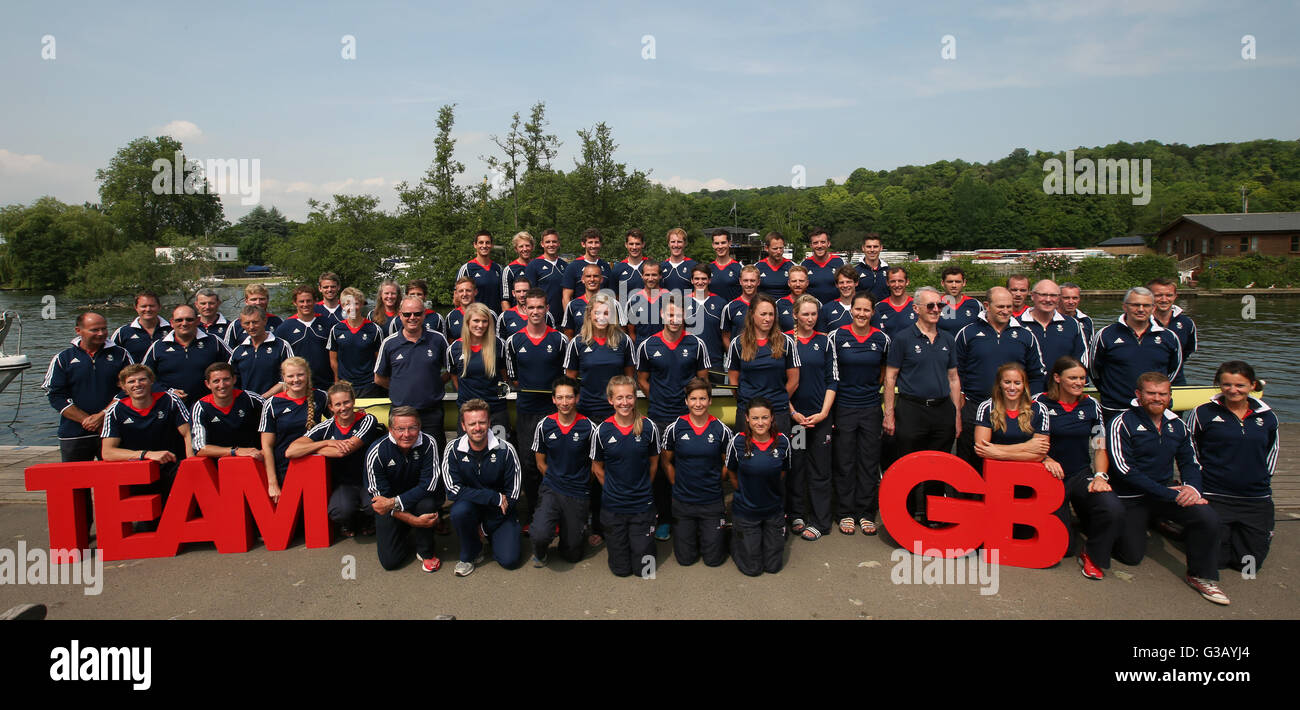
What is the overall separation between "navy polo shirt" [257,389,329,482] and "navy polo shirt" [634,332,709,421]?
3017mm

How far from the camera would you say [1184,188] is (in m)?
81.7

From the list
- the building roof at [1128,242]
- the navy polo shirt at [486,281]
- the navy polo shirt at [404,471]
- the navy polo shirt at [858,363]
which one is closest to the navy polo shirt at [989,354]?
the navy polo shirt at [858,363]

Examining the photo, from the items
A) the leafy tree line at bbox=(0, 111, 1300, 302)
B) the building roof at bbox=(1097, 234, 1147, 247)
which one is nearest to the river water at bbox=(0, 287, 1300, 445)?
the leafy tree line at bbox=(0, 111, 1300, 302)

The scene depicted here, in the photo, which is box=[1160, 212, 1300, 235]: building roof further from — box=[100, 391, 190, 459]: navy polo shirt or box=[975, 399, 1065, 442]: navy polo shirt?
box=[100, 391, 190, 459]: navy polo shirt

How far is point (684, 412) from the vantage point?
225 inches

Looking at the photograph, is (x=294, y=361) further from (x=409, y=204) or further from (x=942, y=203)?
(x=942, y=203)

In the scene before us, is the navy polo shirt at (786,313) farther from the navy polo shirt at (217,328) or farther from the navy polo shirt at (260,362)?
the navy polo shirt at (217,328)

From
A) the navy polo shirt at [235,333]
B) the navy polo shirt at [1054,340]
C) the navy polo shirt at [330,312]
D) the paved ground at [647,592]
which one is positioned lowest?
the paved ground at [647,592]

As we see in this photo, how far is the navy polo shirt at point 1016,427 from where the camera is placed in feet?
17.1

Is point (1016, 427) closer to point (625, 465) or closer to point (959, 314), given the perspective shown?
point (959, 314)

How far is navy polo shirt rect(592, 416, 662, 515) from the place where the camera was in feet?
17.0

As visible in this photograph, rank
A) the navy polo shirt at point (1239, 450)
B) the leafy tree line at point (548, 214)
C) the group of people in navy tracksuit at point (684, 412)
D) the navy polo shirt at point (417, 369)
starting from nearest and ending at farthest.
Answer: the navy polo shirt at point (1239, 450)
the group of people in navy tracksuit at point (684, 412)
the navy polo shirt at point (417, 369)
the leafy tree line at point (548, 214)

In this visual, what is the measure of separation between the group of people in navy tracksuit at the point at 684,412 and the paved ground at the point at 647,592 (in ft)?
0.61

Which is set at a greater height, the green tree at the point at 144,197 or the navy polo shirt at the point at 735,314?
the green tree at the point at 144,197
